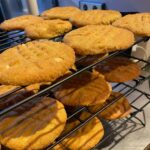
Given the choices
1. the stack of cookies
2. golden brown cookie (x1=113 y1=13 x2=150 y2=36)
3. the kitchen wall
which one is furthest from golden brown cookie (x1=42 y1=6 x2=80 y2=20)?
the kitchen wall

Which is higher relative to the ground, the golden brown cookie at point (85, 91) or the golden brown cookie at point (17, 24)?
the golden brown cookie at point (17, 24)

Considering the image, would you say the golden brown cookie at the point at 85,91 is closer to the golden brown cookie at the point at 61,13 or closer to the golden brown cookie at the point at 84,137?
the golden brown cookie at the point at 84,137

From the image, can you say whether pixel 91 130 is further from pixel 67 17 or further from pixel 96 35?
pixel 67 17

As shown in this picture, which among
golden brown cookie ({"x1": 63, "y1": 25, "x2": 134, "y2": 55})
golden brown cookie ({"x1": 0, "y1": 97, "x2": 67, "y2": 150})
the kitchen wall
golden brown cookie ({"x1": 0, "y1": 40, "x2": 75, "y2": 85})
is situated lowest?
golden brown cookie ({"x1": 0, "y1": 97, "x2": 67, "y2": 150})

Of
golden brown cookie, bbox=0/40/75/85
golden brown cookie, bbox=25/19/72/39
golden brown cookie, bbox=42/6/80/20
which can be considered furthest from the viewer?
golden brown cookie, bbox=42/6/80/20

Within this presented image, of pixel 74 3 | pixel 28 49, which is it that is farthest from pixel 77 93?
pixel 74 3

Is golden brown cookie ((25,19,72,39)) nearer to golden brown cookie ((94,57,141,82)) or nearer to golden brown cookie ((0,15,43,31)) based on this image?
golden brown cookie ((0,15,43,31))

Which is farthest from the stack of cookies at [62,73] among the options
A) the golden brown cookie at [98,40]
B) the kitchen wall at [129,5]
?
the kitchen wall at [129,5]

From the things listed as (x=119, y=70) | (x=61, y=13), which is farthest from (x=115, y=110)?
(x=61, y=13)
